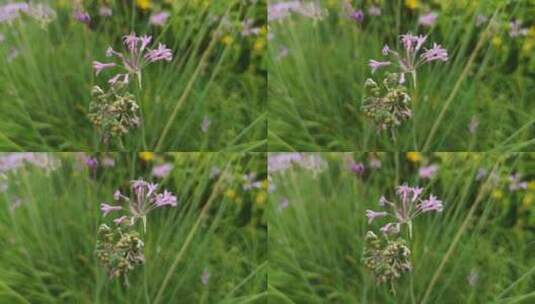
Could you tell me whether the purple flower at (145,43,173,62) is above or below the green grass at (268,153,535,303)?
above

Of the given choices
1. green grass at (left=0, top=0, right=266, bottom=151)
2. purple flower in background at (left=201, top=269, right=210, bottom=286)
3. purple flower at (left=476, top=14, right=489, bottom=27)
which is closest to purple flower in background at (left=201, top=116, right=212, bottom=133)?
green grass at (left=0, top=0, right=266, bottom=151)

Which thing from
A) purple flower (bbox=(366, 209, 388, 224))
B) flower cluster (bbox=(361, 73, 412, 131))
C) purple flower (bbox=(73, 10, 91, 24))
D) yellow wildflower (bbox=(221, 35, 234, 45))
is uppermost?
purple flower (bbox=(73, 10, 91, 24))

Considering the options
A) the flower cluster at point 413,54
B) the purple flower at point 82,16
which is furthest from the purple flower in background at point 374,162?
the purple flower at point 82,16

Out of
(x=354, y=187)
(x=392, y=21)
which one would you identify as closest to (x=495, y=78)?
(x=392, y=21)

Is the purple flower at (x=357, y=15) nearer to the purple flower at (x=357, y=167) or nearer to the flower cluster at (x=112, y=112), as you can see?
the purple flower at (x=357, y=167)

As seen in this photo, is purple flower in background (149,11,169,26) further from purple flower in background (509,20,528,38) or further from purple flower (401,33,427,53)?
purple flower in background (509,20,528,38)

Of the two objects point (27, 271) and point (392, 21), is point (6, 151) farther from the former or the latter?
point (392, 21)
